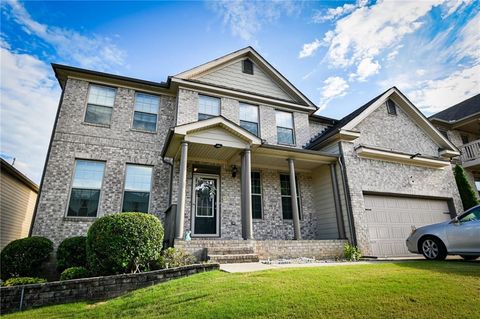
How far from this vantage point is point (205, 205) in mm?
9969

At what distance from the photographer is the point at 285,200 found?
37.3 ft

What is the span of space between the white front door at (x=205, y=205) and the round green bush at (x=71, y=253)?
139 inches

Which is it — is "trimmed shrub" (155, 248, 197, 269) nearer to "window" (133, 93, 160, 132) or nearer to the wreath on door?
the wreath on door

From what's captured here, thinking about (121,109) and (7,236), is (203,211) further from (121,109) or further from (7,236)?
(7,236)

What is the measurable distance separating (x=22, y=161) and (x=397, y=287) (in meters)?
20.7

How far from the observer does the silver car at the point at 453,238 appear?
6.40 m

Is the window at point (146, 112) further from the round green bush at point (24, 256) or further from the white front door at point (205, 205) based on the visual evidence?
the round green bush at point (24, 256)

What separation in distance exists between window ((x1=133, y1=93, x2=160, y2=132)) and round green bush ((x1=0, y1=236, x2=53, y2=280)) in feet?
16.5

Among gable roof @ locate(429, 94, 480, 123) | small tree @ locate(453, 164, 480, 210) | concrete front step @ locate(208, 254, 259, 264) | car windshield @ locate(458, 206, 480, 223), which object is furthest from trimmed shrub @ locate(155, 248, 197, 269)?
gable roof @ locate(429, 94, 480, 123)

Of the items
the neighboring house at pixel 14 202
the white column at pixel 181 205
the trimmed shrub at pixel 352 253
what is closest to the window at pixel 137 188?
the white column at pixel 181 205

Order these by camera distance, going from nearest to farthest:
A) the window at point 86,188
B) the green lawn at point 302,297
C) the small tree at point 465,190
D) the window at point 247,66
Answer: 1. the green lawn at point 302,297
2. the window at point 86,188
3. the small tree at point 465,190
4. the window at point 247,66

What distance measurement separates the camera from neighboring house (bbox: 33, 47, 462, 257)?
348 inches

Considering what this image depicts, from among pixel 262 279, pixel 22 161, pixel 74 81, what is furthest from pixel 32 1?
pixel 22 161

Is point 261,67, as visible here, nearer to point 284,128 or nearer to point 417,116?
point 284,128
